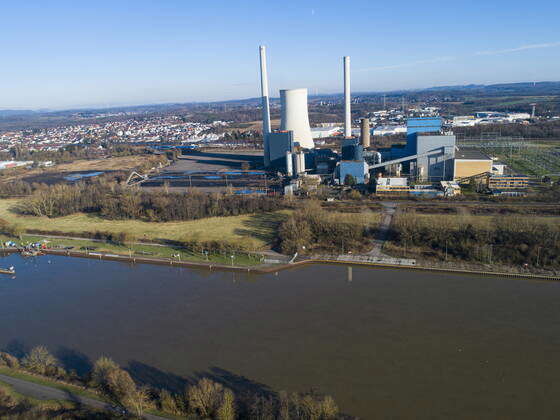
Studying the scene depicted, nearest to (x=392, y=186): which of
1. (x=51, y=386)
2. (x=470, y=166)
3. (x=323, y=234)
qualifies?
(x=470, y=166)

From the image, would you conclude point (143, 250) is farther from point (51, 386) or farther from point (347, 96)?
point (347, 96)

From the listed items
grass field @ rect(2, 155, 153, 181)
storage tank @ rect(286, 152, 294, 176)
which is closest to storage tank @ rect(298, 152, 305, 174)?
storage tank @ rect(286, 152, 294, 176)

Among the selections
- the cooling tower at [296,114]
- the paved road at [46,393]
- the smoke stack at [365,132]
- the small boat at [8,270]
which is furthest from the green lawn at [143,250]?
the smoke stack at [365,132]

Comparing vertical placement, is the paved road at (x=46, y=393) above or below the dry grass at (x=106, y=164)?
below

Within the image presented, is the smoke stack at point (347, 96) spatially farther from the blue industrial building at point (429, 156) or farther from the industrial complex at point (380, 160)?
the blue industrial building at point (429, 156)

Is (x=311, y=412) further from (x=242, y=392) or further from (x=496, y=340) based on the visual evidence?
(x=496, y=340)

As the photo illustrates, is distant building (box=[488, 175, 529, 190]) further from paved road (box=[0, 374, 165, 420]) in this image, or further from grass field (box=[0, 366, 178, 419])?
paved road (box=[0, 374, 165, 420])
